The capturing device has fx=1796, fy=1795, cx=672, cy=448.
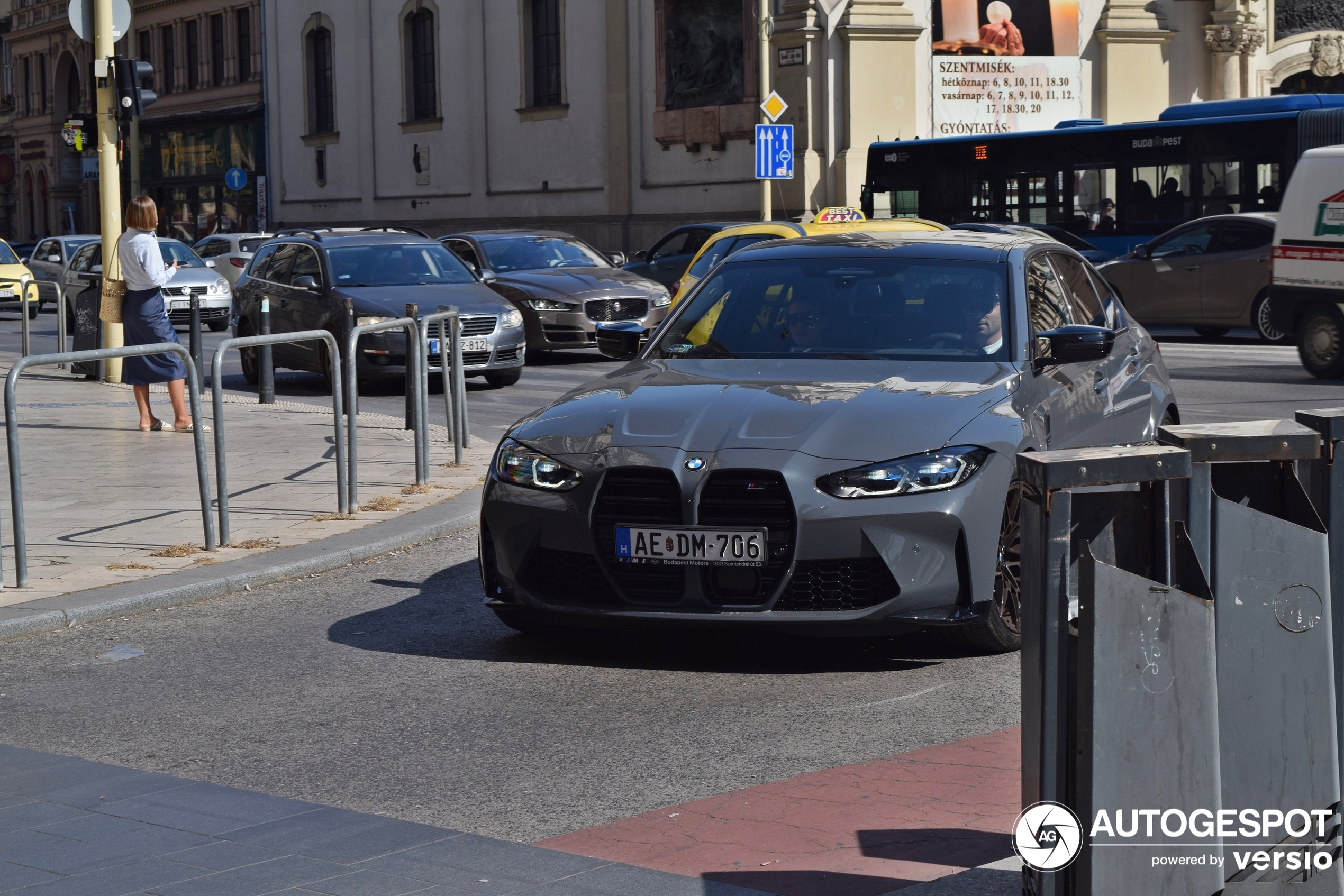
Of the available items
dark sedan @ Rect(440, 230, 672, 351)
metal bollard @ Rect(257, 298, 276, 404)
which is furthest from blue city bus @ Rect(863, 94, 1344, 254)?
metal bollard @ Rect(257, 298, 276, 404)

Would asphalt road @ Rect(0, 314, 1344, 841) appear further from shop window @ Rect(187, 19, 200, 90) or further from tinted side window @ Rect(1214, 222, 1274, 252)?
shop window @ Rect(187, 19, 200, 90)

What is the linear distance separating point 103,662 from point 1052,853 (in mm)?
4439

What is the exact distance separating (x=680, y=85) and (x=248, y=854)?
34.7 metres

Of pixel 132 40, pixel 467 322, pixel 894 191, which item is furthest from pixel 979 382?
pixel 132 40

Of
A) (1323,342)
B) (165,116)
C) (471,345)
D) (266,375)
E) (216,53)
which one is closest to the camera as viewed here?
(266,375)

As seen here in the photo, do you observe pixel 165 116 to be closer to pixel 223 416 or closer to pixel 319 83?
pixel 319 83

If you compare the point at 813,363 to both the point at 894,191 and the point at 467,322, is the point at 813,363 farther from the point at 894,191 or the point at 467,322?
the point at 894,191

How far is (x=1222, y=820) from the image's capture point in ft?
11.1

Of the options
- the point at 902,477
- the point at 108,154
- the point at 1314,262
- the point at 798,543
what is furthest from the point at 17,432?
the point at 1314,262

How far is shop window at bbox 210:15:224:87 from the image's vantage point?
5534cm

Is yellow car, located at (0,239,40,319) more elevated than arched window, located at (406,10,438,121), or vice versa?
arched window, located at (406,10,438,121)

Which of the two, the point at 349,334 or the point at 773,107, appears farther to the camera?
the point at 773,107

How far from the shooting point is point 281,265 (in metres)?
18.4

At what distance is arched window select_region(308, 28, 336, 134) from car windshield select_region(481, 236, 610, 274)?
29.8 metres
